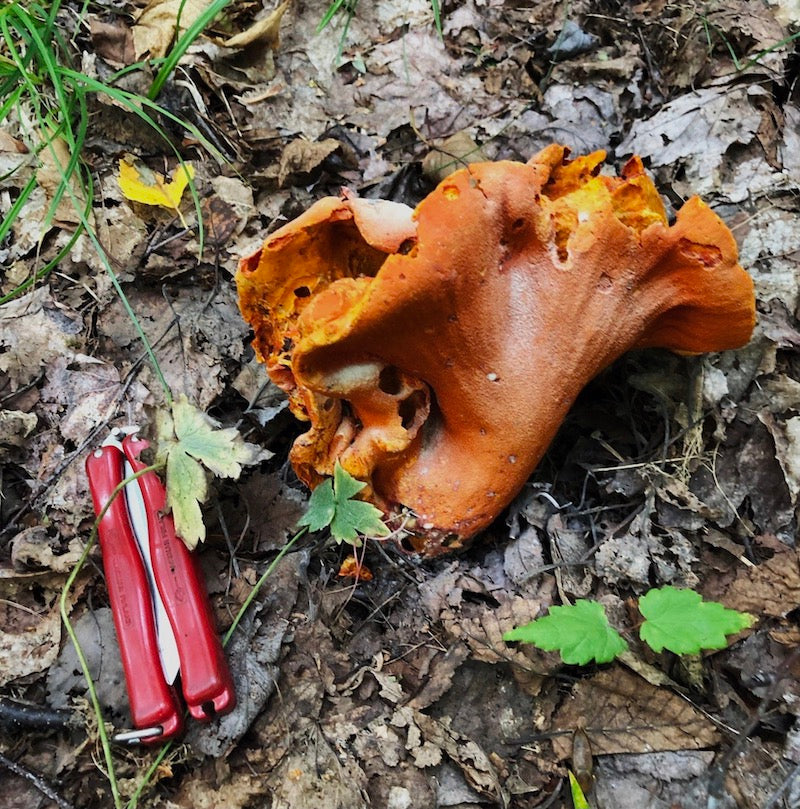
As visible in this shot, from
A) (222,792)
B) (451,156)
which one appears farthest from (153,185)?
(222,792)

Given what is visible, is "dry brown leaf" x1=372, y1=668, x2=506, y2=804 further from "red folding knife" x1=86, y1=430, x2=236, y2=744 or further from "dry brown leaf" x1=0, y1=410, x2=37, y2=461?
"dry brown leaf" x1=0, y1=410, x2=37, y2=461

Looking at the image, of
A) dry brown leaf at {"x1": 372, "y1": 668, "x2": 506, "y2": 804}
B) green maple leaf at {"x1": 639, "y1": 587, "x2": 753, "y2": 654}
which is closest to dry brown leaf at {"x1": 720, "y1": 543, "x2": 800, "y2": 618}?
green maple leaf at {"x1": 639, "y1": 587, "x2": 753, "y2": 654}

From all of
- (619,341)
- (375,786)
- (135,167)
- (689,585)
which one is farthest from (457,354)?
(135,167)

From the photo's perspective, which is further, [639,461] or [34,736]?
[639,461]

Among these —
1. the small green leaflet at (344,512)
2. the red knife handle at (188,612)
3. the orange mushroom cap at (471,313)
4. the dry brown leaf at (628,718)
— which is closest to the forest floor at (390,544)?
the dry brown leaf at (628,718)

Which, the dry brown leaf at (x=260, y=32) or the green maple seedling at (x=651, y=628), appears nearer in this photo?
the green maple seedling at (x=651, y=628)

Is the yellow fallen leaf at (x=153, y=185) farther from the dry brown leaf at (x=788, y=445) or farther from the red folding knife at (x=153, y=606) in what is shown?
the dry brown leaf at (x=788, y=445)

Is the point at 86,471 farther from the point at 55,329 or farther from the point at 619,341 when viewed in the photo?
the point at 619,341
